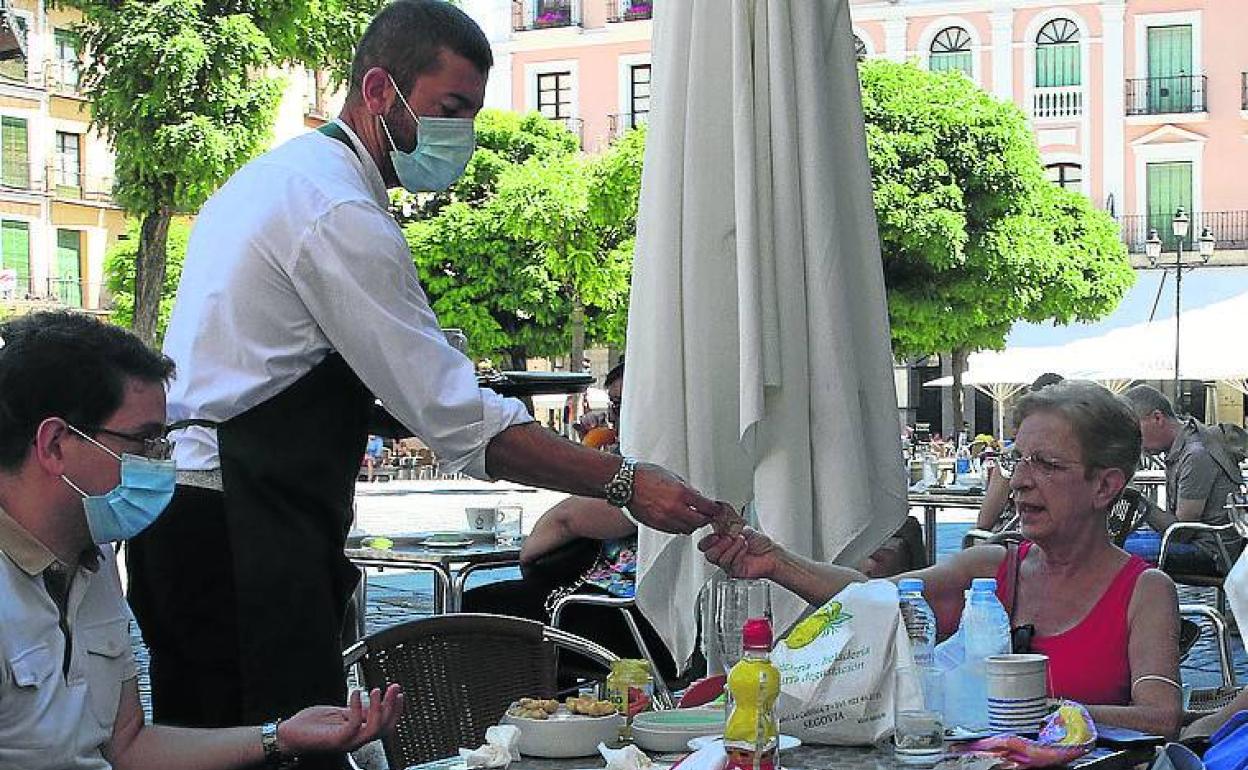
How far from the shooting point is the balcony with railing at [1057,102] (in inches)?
1666

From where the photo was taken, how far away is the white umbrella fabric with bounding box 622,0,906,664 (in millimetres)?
4305

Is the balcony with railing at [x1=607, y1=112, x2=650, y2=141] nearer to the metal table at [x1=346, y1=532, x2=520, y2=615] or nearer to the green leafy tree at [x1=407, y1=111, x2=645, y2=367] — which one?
the green leafy tree at [x1=407, y1=111, x2=645, y2=367]

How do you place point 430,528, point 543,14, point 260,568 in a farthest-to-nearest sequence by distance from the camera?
point 543,14
point 430,528
point 260,568

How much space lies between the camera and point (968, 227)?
34.2 metres

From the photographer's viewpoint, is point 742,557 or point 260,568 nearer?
point 260,568

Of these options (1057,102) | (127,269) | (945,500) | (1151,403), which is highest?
(1057,102)

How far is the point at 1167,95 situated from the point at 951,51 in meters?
5.34

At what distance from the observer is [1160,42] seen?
41969 mm

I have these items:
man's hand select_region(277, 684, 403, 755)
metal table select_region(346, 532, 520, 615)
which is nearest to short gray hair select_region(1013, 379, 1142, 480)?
man's hand select_region(277, 684, 403, 755)

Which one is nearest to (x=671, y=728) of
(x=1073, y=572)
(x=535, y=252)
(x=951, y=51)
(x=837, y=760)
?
(x=837, y=760)

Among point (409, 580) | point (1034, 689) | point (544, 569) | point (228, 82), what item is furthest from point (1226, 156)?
point (1034, 689)

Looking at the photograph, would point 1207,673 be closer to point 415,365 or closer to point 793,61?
point 793,61

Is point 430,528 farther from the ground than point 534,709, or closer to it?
closer to it

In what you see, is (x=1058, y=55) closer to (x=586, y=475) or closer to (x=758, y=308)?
(x=758, y=308)
